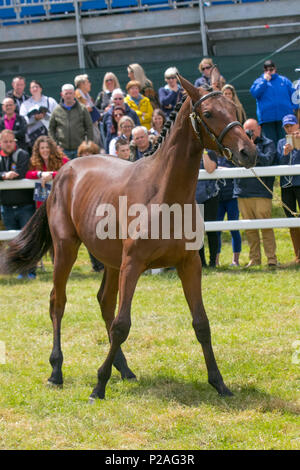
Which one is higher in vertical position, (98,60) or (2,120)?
(98,60)

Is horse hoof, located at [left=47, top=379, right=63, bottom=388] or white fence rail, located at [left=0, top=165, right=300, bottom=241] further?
white fence rail, located at [left=0, top=165, right=300, bottom=241]

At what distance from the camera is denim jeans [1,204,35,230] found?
36.7 feet

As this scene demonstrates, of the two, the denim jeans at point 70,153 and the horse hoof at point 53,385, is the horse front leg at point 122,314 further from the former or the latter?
the denim jeans at point 70,153

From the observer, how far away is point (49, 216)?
7.05m

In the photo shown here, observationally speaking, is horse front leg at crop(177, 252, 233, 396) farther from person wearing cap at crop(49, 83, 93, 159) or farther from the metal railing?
the metal railing

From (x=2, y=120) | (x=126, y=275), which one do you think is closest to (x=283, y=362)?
(x=126, y=275)

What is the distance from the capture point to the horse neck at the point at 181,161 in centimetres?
553

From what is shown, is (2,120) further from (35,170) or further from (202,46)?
(202,46)

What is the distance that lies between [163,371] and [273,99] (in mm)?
7549

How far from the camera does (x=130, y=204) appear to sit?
5.88 m

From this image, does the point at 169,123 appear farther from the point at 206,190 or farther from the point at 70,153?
the point at 70,153

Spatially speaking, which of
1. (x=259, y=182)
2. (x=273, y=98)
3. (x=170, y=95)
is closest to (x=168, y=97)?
(x=170, y=95)

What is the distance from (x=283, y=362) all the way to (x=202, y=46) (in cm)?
1351

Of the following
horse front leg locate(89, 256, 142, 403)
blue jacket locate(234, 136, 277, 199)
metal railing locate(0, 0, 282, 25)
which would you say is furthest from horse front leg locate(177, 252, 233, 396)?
metal railing locate(0, 0, 282, 25)
